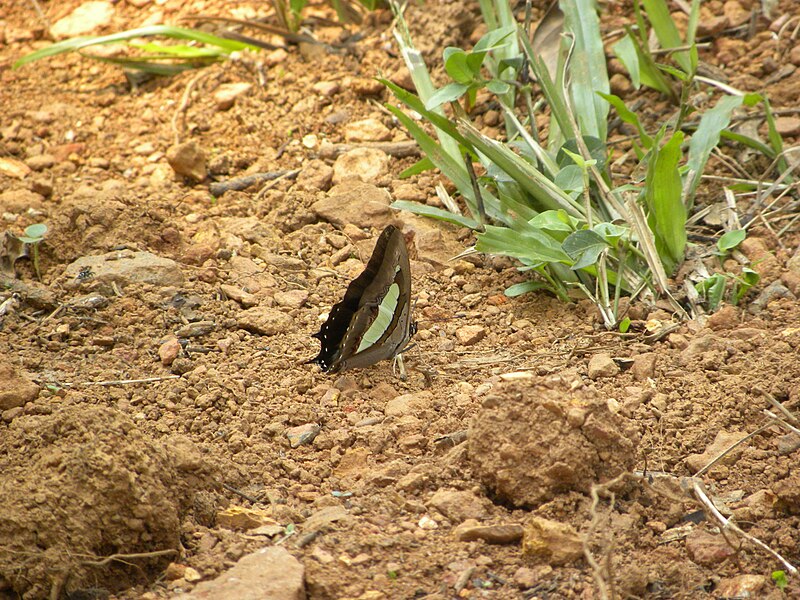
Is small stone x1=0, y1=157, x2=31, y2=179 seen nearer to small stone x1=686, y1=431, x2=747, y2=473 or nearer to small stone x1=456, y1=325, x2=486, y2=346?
small stone x1=456, y1=325, x2=486, y2=346

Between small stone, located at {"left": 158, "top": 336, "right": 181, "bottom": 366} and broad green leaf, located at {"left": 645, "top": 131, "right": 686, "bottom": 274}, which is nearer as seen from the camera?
small stone, located at {"left": 158, "top": 336, "right": 181, "bottom": 366}

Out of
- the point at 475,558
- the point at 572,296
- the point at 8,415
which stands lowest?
the point at 572,296

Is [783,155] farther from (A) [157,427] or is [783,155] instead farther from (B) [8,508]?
(B) [8,508]

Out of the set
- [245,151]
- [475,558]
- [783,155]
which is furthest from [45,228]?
[783,155]

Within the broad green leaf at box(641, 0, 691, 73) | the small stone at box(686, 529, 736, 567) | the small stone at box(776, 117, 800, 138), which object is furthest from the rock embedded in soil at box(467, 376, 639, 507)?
the broad green leaf at box(641, 0, 691, 73)

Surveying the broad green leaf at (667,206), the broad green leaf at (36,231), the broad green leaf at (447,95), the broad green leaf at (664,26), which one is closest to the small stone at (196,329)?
the broad green leaf at (36,231)

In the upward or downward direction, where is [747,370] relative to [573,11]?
downward
